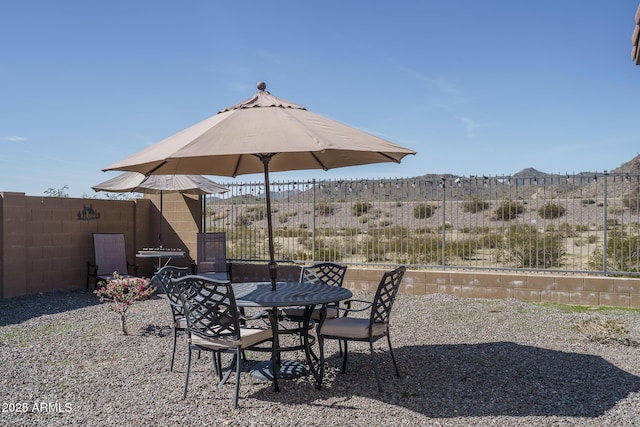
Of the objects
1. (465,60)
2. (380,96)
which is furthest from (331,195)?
(465,60)

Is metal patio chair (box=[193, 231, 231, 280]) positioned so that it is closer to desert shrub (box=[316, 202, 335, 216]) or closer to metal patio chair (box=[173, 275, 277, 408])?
desert shrub (box=[316, 202, 335, 216])

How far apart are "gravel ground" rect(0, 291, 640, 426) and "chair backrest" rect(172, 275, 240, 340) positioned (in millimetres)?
521

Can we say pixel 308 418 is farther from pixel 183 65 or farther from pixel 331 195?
pixel 183 65

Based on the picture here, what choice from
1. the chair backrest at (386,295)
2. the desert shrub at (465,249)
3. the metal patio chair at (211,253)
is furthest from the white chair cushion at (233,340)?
the desert shrub at (465,249)

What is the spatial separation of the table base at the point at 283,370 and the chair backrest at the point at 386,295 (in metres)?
0.86

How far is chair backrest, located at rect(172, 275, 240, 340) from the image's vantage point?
4020 millimetres

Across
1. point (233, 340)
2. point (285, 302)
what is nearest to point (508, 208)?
point (285, 302)

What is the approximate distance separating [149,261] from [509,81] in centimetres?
977

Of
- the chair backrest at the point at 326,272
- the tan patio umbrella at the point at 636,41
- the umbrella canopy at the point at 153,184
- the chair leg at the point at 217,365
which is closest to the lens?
the tan patio umbrella at the point at 636,41

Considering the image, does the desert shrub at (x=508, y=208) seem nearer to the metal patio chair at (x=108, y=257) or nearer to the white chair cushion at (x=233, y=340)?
the white chair cushion at (x=233, y=340)

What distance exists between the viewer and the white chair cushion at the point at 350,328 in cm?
442

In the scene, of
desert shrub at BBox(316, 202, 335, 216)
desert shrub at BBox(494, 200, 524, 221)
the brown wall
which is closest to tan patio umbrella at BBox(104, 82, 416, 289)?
the brown wall

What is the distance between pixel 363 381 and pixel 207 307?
1.51 meters

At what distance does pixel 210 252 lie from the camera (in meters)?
9.89
